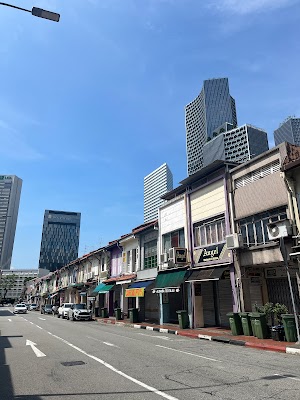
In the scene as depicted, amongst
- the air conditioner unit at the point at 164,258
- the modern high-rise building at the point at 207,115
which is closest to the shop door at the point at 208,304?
the air conditioner unit at the point at 164,258

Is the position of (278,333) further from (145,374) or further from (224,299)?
(145,374)

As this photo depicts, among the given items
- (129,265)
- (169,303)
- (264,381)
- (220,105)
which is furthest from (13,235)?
(220,105)

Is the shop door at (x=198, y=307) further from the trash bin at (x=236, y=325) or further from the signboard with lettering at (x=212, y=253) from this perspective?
the trash bin at (x=236, y=325)

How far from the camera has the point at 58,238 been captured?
148625mm

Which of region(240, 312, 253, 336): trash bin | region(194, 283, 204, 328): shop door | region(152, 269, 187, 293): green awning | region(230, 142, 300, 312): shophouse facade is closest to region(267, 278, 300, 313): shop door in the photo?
region(230, 142, 300, 312): shophouse facade

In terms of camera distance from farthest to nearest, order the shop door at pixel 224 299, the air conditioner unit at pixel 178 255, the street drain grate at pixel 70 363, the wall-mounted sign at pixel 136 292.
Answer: the wall-mounted sign at pixel 136 292
the air conditioner unit at pixel 178 255
the shop door at pixel 224 299
the street drain grate at pixel 70 363

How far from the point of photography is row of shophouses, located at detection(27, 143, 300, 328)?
1538cm

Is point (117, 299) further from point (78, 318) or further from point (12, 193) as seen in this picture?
point (12, 193)

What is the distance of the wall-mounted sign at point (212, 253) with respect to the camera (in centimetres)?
1859

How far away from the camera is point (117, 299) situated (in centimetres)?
3475

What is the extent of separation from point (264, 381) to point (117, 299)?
29.5 meters

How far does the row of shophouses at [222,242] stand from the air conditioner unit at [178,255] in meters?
0.01

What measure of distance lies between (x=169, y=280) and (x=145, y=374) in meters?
14.9

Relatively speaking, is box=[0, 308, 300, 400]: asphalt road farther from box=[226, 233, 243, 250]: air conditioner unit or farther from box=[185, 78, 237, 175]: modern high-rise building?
box=[185, 78, 237, 175]: modern high-rise building
